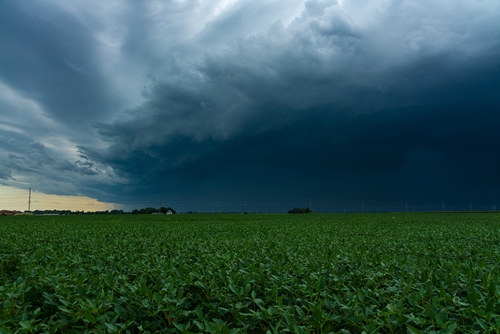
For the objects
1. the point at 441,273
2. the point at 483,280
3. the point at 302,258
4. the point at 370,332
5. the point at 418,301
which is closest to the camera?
the point at 370,332

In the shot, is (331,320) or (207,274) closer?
(331,320)

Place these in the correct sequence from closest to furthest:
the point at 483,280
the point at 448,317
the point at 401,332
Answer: the point at 401,332 → the point at 448,317 → the point at 483,280

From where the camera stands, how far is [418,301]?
281cm

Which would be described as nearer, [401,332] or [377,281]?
[401,332]

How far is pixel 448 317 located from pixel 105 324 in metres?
2.77

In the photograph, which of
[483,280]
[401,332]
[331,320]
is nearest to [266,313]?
[331,320]

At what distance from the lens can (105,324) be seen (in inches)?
93.4

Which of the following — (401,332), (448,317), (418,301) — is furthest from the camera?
(418,301)

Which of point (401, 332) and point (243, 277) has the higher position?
point (243, 277)

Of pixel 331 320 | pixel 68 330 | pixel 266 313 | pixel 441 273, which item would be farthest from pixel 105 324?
pixel 441 273

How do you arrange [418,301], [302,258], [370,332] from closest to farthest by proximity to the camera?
[370,332] → [418,301] → [302,258]

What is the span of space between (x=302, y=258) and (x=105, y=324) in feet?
9.07

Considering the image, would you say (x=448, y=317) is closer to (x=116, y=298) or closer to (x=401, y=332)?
(x=401, y=332)

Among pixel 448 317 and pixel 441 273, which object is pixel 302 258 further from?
pixel 448 317
